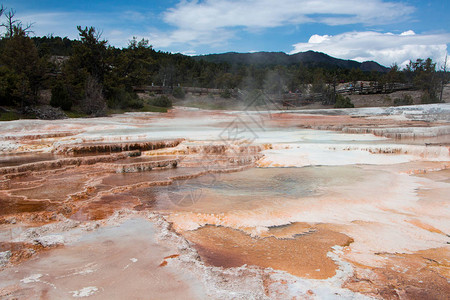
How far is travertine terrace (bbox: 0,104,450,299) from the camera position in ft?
9.18

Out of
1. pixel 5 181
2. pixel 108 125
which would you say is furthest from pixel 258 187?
pixel 108 125

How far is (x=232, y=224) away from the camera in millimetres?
4230

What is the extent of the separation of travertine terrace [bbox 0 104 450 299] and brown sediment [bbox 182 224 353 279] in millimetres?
19

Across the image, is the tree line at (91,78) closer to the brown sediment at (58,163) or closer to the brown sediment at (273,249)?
the brown sediment at (58,163)

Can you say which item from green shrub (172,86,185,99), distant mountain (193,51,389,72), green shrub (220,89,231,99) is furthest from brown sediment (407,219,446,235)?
distant mountain (193,51,389,72)

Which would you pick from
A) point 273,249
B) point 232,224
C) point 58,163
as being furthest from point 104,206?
point 58,163

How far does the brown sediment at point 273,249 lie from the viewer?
317 centimetres

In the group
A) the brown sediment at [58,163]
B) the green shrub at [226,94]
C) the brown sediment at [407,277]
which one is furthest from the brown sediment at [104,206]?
the green shrub at [226,94]

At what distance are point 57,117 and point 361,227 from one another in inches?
602

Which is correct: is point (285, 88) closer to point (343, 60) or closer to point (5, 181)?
point (5, 181)

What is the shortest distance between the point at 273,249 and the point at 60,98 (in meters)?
17.2

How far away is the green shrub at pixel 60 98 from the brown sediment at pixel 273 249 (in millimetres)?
16224

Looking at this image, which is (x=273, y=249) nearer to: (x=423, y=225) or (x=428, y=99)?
(x=423, y=225)

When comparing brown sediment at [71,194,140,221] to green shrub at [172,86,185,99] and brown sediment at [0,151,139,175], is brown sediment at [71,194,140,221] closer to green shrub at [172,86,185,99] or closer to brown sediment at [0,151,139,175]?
brown sediment at [0,151,139,175]
